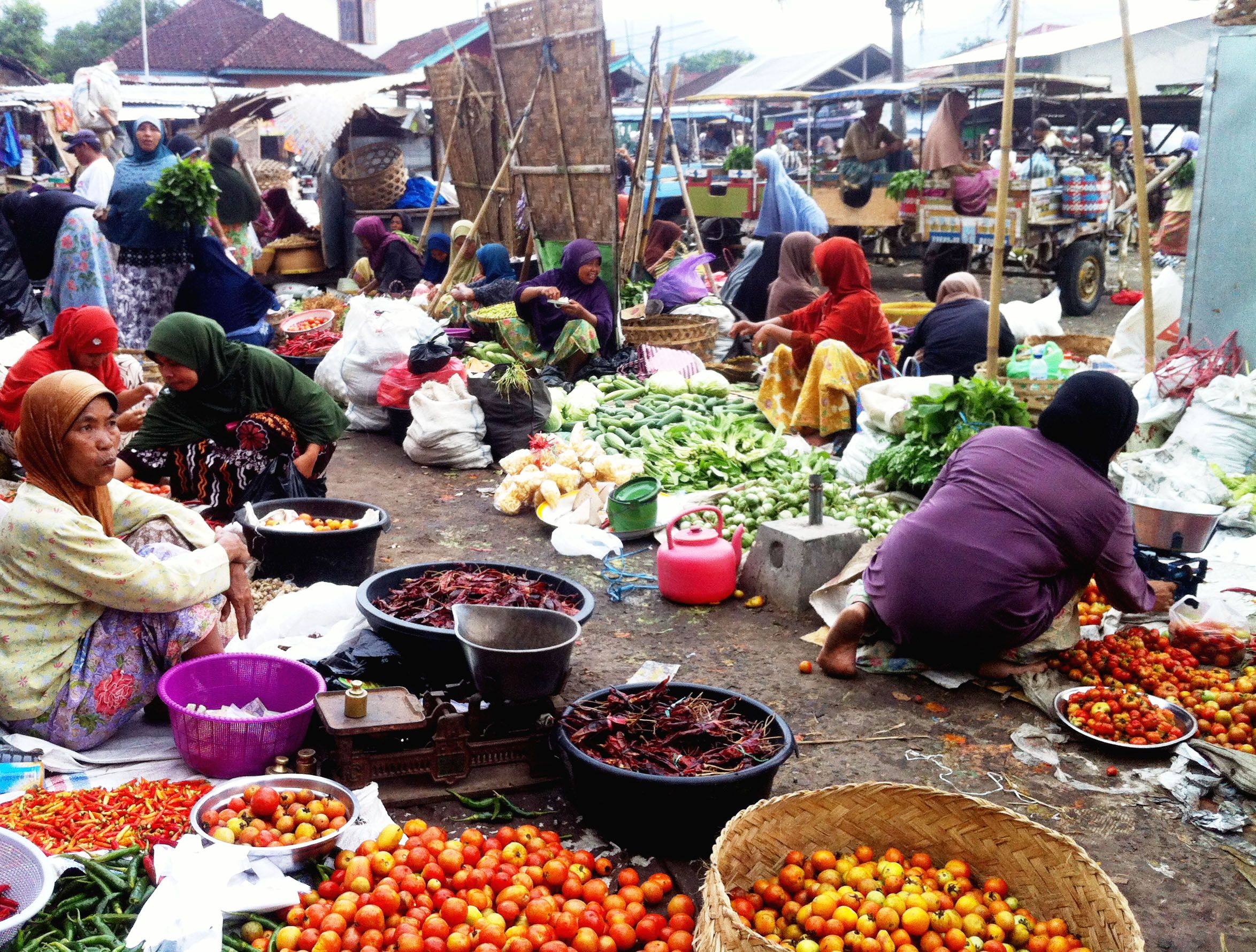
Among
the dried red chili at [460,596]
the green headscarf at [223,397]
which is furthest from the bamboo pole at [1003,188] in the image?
the green headscarf at [223,397]

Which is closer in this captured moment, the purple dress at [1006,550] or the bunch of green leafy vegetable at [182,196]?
the purple dress at [1006,550]

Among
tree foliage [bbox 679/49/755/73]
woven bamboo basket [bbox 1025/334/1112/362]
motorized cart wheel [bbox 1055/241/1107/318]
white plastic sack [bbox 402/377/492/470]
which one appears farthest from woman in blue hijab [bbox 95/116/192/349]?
tree foliage [bbox 679/49/755/73]

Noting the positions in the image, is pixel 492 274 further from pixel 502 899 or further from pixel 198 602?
pixel 502 899

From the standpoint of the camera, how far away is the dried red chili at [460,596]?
3602 mm

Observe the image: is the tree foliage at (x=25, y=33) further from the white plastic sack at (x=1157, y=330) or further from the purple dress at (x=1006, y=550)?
the purple dress at (x=1006, y=550)

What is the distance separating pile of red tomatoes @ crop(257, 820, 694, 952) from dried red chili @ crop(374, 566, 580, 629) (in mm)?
916

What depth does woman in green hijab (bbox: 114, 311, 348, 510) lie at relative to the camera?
4695 millimetres

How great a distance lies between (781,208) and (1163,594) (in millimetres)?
6820

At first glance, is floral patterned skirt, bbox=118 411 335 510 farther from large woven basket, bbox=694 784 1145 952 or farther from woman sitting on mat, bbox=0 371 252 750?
large woven basket, bbox=694 784 1145 952

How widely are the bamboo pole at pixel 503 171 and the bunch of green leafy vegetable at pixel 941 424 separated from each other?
5.56m

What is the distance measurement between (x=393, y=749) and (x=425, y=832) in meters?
0.40

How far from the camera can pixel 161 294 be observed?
7.51m

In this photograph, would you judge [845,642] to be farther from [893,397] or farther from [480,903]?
[893,397]

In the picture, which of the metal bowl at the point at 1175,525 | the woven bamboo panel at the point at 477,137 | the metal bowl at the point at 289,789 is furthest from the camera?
the woven bamboo panel at the point at 477,137
